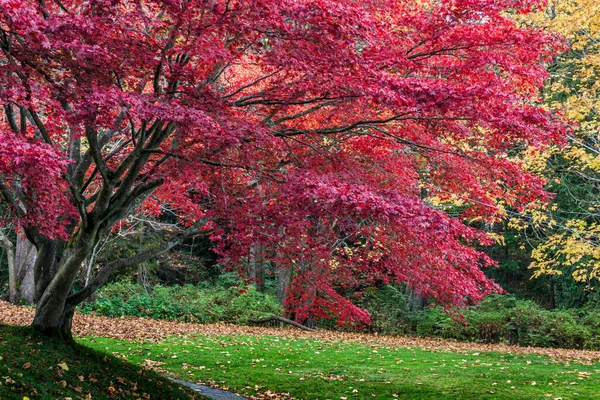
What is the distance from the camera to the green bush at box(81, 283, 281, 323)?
16.8 metres

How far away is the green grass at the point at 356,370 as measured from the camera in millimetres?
8031

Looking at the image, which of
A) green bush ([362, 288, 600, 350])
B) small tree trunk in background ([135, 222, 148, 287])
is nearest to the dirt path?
green bush ([362, 288, 600, 350])

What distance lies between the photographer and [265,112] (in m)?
7.61

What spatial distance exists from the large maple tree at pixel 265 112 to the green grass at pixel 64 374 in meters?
0.44

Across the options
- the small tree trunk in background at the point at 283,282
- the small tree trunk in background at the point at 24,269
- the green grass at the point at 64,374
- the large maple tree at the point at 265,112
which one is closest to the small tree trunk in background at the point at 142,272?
the small tree trunk in background at the point at 24,269

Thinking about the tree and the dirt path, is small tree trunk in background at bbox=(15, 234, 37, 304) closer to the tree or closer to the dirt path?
the dirt path

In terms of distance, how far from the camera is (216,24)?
5270 mm

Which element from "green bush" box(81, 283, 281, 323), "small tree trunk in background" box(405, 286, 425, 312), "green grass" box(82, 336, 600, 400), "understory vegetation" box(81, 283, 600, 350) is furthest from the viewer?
"small tree trunk in background" box(405, 286, 425, 312)

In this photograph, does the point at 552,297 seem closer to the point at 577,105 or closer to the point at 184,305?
the point at 577,105

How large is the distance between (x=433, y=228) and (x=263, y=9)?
255 centimetres

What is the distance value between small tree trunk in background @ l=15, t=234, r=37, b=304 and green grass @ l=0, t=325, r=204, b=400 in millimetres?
11204

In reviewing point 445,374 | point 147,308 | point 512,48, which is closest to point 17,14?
point 512,48

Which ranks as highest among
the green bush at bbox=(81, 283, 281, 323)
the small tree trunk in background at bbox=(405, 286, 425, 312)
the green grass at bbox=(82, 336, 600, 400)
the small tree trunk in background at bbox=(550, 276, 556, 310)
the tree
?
the tree

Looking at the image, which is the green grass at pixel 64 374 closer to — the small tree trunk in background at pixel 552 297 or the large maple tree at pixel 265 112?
the large maple tree at pixel 265 112
